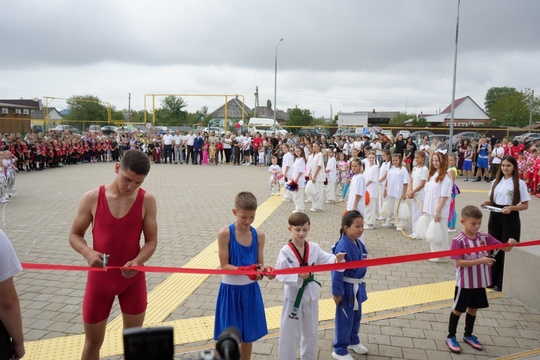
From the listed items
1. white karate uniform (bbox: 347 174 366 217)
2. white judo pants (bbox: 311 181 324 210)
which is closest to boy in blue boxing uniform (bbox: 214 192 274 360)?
white karate uniform (bbox: 347 174 366 217)

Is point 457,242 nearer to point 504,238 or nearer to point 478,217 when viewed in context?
point 478,217

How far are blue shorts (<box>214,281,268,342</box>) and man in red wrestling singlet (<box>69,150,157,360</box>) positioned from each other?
678 mm

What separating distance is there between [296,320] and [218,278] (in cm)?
271

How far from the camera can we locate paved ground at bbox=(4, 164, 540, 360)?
4324mm

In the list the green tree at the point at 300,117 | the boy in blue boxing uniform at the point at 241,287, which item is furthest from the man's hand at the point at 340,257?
the green tree at the point at 300,117

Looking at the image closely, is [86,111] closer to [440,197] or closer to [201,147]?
[201,147]

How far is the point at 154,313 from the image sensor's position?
4.92m

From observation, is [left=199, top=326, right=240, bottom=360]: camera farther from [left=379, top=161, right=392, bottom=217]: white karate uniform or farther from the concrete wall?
[left=379, top=161, right=392, bottom=217]: white karate uniform

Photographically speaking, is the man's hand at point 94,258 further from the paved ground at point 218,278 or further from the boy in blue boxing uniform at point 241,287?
the paved ground at point 218,278

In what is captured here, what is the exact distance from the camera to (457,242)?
4355mm

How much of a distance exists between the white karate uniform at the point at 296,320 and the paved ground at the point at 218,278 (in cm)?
40

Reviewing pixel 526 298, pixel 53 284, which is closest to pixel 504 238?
pixel 526 298

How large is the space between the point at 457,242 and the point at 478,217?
0.34m

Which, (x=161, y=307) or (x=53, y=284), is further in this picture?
(x=53, y=284)
